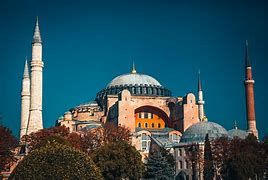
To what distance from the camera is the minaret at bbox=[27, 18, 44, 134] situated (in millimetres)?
66250

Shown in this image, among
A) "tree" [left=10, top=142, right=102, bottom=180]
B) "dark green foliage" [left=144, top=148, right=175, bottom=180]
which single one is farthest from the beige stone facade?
"tree" [left=10, top=142, right=102, bottom=180]

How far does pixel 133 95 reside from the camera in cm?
7494

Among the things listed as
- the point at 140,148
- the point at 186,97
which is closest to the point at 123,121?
the point at 140,148

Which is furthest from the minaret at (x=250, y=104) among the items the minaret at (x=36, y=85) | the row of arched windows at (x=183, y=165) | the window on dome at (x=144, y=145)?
the minaret at (x=36, y=85)

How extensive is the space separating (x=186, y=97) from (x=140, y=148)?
345 inches

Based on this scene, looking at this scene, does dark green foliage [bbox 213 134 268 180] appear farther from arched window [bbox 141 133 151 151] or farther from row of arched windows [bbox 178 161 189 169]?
arched window [bbox 141 133 151 151]

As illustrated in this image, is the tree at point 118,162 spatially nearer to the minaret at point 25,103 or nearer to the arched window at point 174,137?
the arched window at point 174,137

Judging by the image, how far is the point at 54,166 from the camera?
35.9 meters

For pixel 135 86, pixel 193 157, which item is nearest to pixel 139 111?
pixel 135 86

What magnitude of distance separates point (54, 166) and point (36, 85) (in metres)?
Answer: 32.3

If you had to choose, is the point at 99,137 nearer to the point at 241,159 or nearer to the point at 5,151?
the point at 5,151

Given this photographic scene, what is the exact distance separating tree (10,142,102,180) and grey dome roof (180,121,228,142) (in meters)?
25.4

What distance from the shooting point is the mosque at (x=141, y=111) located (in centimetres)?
6600

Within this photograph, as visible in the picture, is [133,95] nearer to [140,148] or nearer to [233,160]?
[140,148]
